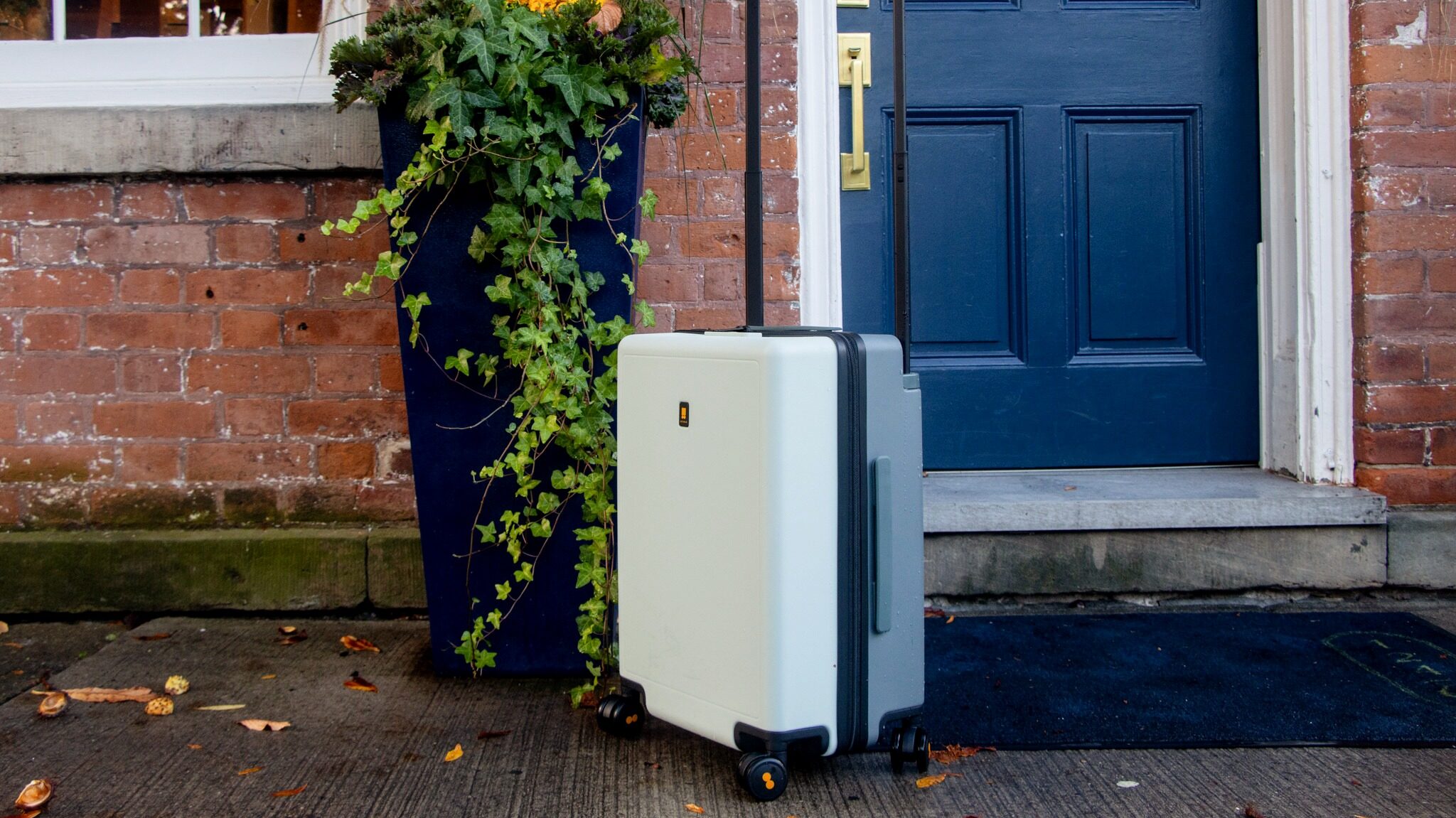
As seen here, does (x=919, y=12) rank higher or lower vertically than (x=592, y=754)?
higher

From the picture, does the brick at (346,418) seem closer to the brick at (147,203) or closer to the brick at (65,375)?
the brick at (65,375)

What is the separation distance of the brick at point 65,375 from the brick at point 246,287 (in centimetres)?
Answer: 29

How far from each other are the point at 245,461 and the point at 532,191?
1264mm

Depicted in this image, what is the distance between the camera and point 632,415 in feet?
6.34

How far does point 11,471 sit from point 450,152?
165cm

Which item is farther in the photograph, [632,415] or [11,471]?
[11,471]

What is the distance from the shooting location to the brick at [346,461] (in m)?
2.84

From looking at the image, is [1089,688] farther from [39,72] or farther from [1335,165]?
[39,72]

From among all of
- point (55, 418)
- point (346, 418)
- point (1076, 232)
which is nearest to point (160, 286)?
point (55, 418)

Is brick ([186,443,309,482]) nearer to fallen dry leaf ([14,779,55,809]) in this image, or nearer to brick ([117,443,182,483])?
brick ([117,443,182,483])

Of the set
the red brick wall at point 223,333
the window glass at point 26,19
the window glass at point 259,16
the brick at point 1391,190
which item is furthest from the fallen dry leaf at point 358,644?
the brick at point 1391,190

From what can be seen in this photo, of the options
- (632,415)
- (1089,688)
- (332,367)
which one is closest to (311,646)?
(332,367)

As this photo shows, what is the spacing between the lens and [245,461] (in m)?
2.84

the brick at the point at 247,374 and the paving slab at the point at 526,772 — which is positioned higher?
the brick at the point at 247,374
